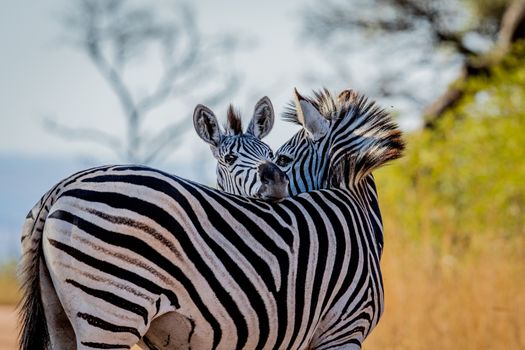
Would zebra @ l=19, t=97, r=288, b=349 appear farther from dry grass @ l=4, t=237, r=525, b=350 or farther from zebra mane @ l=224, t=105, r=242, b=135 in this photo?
dry grass @ l=4, t=237, r=525, b=350

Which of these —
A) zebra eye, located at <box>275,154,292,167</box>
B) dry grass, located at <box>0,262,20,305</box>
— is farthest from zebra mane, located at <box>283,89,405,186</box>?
dry grass, located at <box>0,262,20,305</box>

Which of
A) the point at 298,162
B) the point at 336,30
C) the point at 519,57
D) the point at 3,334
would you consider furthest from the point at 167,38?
the point at 298,162

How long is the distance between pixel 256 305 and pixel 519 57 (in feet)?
41.6

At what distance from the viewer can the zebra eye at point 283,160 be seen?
18.9 feet

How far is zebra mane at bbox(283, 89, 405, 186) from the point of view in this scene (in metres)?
5.45

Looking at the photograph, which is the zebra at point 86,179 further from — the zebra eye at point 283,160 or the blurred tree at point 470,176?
the blurred tree at point 470,176

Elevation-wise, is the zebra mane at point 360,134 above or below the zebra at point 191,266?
above

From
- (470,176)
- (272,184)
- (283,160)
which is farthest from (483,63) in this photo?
(272,184)

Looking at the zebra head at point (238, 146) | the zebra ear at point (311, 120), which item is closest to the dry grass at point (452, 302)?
the zebra head at point (238, 146)

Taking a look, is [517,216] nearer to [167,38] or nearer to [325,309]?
[325,309]

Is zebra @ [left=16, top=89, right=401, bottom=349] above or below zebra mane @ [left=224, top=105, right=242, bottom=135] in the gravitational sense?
below

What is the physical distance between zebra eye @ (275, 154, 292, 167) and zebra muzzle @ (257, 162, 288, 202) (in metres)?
0.79

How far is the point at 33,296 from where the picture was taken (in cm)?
433

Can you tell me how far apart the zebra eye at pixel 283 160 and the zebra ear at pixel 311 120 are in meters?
0.19
